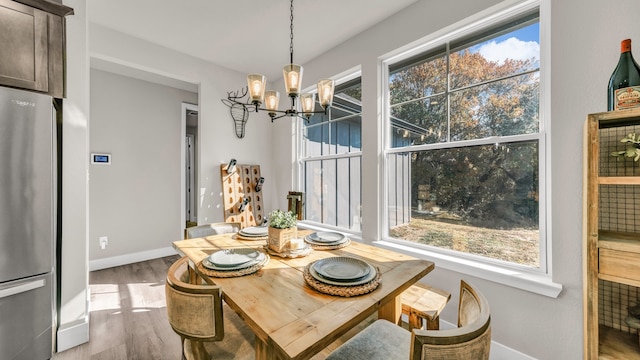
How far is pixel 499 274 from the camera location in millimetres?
1795

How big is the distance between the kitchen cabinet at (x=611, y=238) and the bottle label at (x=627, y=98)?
2.4 inches

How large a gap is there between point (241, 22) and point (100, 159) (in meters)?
2.66

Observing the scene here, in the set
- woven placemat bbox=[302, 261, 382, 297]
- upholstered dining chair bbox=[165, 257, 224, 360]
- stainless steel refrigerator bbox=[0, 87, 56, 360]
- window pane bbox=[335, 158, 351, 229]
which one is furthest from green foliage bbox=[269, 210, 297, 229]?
window pane bbox=[335, 158, 351, 229]

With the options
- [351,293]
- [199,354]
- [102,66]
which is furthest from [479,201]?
[102,66]

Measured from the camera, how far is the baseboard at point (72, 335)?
193 centimetres

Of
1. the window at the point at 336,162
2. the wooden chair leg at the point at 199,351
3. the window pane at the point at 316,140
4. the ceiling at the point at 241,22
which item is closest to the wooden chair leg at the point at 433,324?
the wooden chair leg at the point at 199,351

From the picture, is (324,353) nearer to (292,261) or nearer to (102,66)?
(292,261)

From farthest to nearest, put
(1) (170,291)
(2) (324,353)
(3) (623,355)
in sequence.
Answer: (2) (324,353) < (3) (623,355) < (1) (170,291)

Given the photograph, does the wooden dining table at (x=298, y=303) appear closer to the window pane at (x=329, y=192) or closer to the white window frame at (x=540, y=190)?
the white window frame at (x=540, y=190)

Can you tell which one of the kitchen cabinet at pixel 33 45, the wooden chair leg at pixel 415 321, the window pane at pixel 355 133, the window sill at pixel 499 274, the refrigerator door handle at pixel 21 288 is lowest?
the wooden chair leg at pixel 415 321

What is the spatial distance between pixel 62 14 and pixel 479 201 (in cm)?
337

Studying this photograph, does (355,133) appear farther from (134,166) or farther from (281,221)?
(134,166)

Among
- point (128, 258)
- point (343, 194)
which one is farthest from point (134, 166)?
point (343, 194)

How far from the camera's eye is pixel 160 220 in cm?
394
